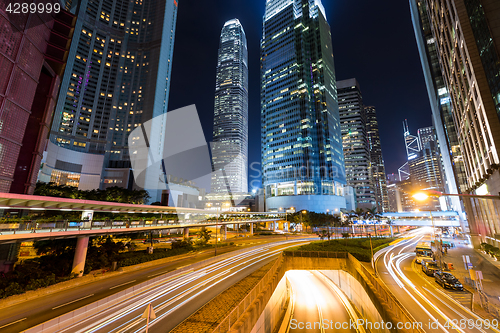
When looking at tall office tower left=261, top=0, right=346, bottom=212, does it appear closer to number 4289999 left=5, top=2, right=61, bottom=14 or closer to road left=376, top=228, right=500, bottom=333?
road left=376, top=228, right=500, bottom=333

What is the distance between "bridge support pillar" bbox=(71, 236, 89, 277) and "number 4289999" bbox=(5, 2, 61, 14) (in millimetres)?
28628

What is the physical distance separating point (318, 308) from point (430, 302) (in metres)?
12.6

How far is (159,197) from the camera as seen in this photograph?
11838 centimetres

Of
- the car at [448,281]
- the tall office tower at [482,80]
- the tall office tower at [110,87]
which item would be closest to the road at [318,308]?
the car at [448,281]

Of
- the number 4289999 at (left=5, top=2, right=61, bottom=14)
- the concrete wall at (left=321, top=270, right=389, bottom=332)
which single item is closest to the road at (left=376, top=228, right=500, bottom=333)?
the concrete wall at (left=321, top=270, right=389, bottom=332)

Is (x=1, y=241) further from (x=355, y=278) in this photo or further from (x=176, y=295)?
(x=355, y=278)

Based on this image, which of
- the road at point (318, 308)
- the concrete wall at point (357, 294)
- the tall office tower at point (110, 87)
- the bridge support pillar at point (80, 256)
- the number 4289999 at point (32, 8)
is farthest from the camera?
the tall office tower at point (110, 87)

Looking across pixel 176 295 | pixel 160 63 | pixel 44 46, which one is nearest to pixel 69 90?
pixel 160 63

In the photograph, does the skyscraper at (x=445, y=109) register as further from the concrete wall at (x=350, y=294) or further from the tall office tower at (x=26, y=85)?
the tall office tower at (x=26, y=85)

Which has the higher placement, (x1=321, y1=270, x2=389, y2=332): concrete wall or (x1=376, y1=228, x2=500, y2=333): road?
(x1=376, y1=228, x2=500, y2=333): road

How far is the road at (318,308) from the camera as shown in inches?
885

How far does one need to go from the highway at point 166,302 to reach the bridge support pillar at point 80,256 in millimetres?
7019

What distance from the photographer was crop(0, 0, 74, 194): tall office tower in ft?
82.7

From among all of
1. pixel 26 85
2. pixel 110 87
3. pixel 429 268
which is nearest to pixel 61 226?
pixel 26 85
